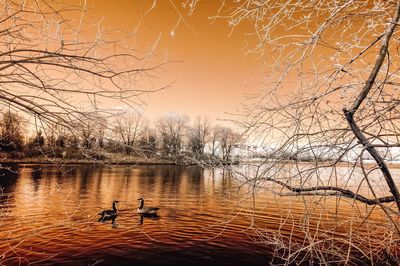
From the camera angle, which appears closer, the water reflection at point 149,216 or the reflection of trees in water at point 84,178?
the water reflection at point 149,216

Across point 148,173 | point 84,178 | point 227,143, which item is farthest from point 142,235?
point 148,173

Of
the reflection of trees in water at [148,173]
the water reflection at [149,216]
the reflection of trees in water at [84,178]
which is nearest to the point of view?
the water reflection at [149,216]

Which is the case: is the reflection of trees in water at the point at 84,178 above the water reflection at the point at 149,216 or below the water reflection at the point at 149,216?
above

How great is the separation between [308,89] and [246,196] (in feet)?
3.53

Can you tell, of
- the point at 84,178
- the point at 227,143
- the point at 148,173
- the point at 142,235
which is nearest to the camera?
the point at 227,143

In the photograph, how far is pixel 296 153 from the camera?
8.28 feet

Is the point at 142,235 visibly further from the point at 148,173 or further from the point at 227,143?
the point at 148,173

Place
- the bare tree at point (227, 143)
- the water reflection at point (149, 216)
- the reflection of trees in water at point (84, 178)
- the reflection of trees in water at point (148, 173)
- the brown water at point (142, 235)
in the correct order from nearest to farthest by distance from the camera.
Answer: the bare tree at point (227, 143)
the brown water at point (142, 235)
the water reflection at point (149, 216)
the reflection of trees in water at point (84, 178)
the reflection of trees in water at point (148, 173)

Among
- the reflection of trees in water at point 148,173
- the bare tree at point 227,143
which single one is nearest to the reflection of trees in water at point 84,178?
the reflection of trees in water at point 148,173

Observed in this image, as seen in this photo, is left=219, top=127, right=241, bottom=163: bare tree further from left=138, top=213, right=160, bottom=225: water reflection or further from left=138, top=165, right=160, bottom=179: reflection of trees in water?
left=138, top=165, right=160, bottom=179: reflection of trees in water

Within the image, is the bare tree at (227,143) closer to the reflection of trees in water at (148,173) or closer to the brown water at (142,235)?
the brown water at (142,235)

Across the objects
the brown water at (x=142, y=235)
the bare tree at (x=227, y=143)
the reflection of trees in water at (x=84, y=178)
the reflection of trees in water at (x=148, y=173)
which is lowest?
the brown water at (x=142, y=235)

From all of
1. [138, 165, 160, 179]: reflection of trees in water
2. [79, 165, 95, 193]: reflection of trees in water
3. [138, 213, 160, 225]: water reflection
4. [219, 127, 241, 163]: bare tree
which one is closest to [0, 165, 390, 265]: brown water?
[138, 213, 160, 225]: water reflection

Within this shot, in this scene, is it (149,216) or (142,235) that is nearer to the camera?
(142,235)
